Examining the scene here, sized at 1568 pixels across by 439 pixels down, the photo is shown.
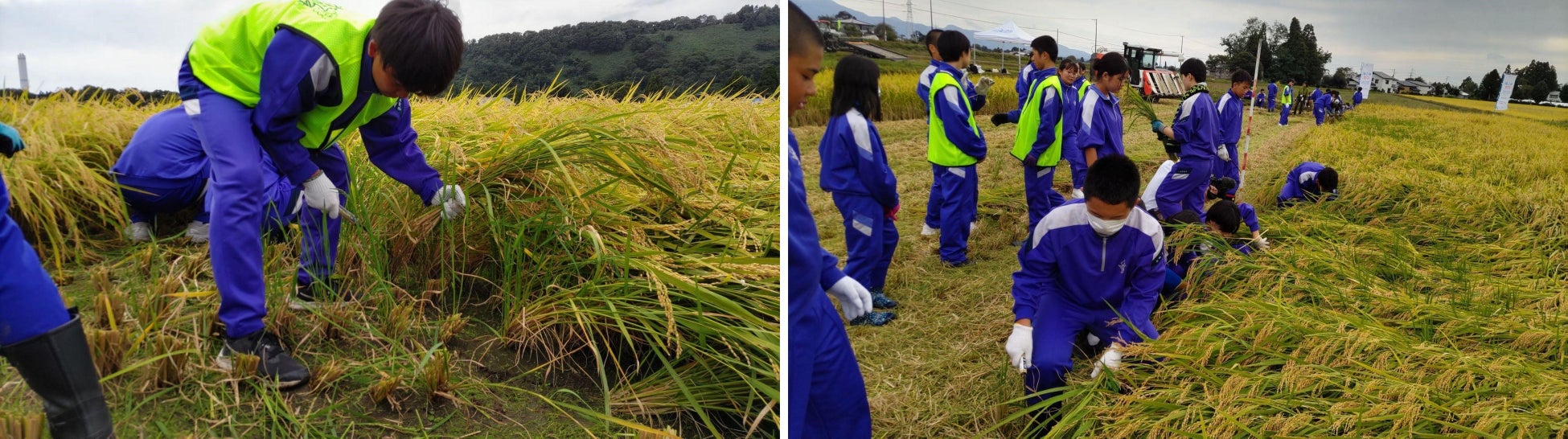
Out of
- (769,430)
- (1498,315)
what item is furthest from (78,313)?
(1498,315)

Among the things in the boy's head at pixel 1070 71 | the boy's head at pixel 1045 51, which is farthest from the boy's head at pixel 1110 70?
the boy's head at pixel 1070 71

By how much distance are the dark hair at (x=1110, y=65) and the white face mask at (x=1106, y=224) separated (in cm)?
225

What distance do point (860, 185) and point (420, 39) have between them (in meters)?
1.93

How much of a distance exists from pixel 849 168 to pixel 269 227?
2.06 meters

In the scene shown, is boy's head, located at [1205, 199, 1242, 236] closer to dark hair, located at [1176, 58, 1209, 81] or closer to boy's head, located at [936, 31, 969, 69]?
boy's head, located at [936, 31, 969, 69]

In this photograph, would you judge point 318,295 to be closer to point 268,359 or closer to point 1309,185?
point 268,359

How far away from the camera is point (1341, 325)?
8.07 feet

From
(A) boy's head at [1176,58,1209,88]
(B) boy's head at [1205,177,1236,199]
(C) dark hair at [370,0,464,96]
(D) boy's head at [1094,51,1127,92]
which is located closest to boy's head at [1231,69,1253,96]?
(A) boy's head at [1176,58,1209,88]

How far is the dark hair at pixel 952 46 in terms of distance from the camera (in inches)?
171

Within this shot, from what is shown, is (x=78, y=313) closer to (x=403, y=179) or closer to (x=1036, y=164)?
(x=403, y=179)

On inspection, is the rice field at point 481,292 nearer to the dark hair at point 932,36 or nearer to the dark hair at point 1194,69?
the dark hair at point 932,36

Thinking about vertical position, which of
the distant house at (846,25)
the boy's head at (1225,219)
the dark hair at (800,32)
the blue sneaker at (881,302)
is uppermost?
the distant house at (846,25)

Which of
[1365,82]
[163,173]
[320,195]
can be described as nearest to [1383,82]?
[1365,82]

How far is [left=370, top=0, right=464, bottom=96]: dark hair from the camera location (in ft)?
5.55
